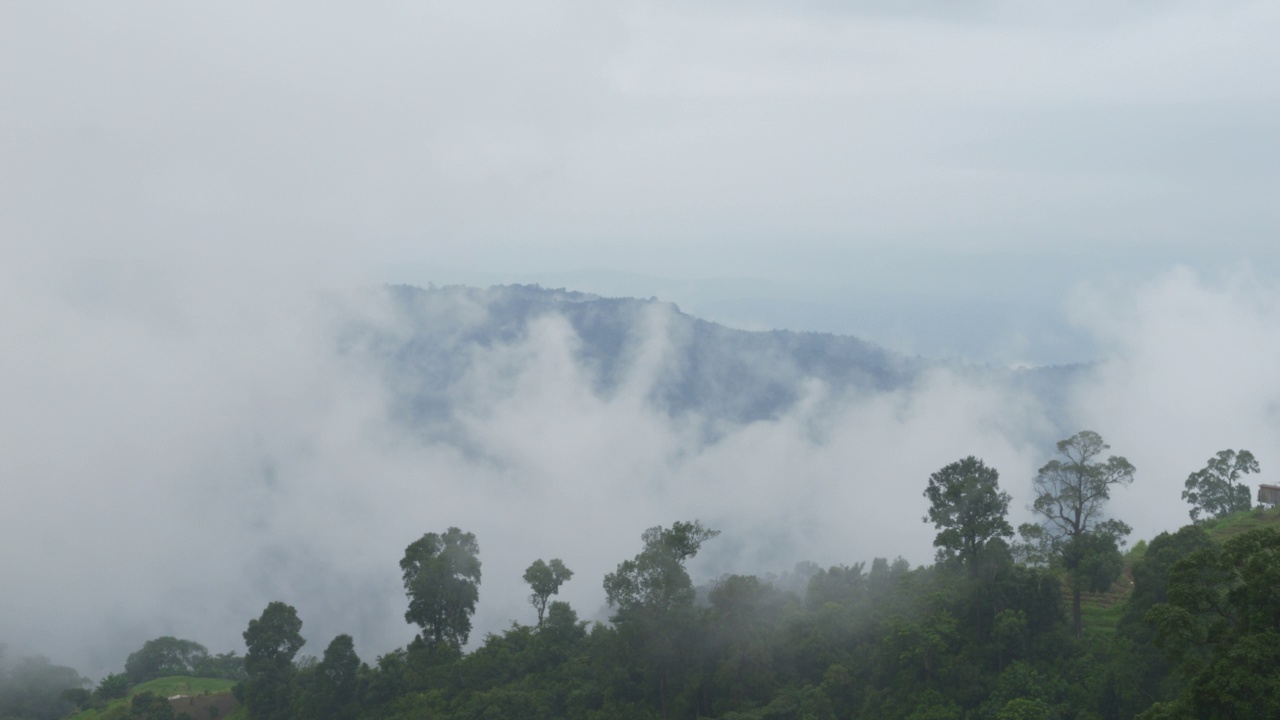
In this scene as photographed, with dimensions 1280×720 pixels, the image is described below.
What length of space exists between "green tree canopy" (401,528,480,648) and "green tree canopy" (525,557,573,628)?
373 cm

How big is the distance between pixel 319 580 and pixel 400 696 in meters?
142

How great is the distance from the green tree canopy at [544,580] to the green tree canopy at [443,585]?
3.73 m

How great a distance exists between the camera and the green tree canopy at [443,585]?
61438mm

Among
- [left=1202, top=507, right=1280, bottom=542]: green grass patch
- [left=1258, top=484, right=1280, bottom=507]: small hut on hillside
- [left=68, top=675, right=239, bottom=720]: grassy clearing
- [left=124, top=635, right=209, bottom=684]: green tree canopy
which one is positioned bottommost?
[left=68, top=675, right=239, bottom=720]: grassy clearing

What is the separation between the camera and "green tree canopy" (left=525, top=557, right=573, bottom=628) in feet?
206

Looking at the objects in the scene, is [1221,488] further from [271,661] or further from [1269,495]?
[271,661]

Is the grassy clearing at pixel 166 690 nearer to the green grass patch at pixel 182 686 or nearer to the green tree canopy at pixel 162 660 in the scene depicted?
the green grass patch at pixel 182 686

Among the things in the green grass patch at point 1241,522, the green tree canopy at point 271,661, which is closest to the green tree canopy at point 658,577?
the green tree canopy at point 271,661

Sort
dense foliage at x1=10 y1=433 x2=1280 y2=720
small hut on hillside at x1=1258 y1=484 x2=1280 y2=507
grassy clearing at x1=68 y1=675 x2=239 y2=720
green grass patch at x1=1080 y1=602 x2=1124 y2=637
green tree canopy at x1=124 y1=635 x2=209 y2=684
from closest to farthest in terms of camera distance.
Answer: dense foliage at x1=10 y1=433 x2=1280 y2=720 < green grass patch at x1=1080 y1=602 x2=1124 y2=637 < small hut on hillside at x1=1258 y1=484 x2=1280 y2=507 < grassy clearing at x1=68 y1=675 x2=239 y2=720 < green tree canopy at x1=124 y1=635 x2=209 y2=684

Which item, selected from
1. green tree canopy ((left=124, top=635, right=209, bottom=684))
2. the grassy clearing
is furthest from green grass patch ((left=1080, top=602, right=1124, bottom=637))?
green tree canopy ((left=124, top=635, right=209, bottom=684))

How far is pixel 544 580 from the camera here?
6269 centimetres

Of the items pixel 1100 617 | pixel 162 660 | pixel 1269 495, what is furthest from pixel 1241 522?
pixel 162 660

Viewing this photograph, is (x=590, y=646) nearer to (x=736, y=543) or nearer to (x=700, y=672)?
(x=700, y=672)

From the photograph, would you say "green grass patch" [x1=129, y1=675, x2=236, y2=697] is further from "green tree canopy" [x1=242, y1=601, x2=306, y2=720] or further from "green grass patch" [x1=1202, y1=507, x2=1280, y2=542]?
"green grass patch" [x1=1202, y1=507, x2=1280, y2=542]
